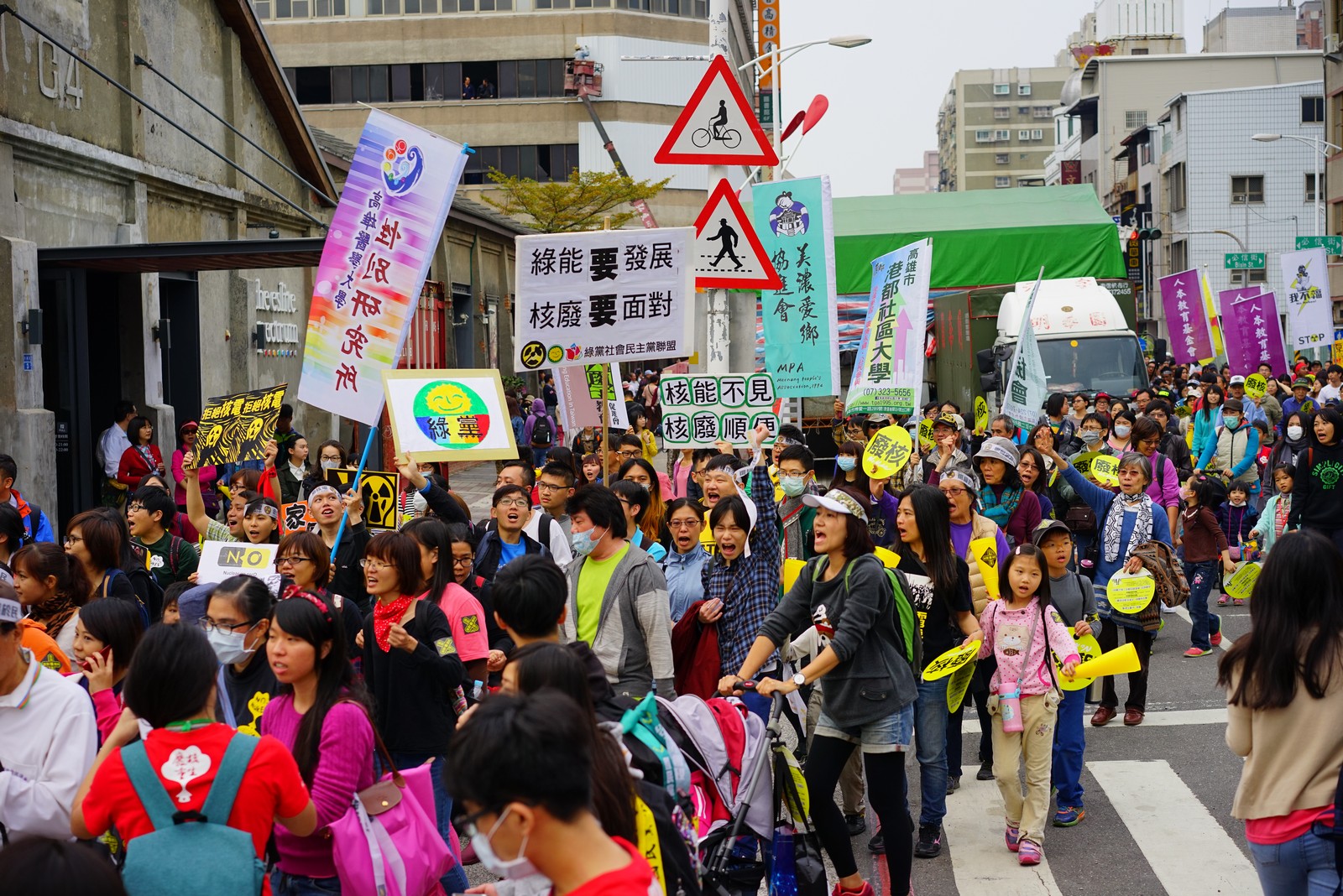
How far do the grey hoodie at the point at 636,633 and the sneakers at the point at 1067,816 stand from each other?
2514mm

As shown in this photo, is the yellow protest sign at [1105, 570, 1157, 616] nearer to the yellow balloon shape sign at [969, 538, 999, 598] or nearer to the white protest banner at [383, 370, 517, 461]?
the yellow balloon shape sign at [969, 538, 999, 598]

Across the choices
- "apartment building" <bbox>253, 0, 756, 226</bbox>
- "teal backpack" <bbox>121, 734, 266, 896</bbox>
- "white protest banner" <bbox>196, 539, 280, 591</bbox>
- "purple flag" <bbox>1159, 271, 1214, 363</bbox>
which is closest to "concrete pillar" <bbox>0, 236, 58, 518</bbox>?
"white protest banner" <bbox>196, 539, 280, 591</bbox>

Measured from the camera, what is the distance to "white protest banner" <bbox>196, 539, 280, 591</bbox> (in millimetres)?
6602

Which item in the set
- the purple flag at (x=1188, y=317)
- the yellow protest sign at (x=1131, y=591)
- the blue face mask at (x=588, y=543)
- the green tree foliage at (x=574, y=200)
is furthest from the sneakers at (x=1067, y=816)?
the green tree foliage at (x=574, y=200)

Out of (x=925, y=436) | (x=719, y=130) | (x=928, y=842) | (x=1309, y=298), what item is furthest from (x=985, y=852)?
(x=1309, y=298)

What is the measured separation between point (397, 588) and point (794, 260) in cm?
646

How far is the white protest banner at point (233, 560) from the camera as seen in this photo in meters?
6.60

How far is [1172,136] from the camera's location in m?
65.0

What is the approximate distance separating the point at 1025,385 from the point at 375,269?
21.2ft

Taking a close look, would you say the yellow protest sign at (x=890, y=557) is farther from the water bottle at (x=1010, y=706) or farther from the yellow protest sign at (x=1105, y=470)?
the yellow protest sign at (x=1105, y=470)

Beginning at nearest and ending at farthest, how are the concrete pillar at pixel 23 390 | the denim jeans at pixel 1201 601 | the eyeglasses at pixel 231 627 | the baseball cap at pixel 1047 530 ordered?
the eyeglasses at pixel 231 627 → the baseball cap at pixel 1047 530 → the denim jeans at pixel 1201 601 → the concrete pillar at pixel 23 390

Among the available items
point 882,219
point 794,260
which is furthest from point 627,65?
Result: point 794,260

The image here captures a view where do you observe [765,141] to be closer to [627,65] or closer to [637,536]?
[637,536]

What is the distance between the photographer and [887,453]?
32.4ft
